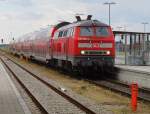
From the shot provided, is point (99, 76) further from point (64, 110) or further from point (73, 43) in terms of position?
point (64, 110)

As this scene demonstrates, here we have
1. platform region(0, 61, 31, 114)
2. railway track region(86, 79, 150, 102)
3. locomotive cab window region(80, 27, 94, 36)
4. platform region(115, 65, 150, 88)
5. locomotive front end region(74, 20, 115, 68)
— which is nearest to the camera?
platform region(0, 61, 31, 114)

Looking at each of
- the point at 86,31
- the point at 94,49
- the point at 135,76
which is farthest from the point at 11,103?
the point at 86,31

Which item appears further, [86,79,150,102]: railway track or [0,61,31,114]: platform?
[86,79,150,102]: railway track

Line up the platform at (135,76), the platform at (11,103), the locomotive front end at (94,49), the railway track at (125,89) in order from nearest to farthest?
the platform at (11,103) → the railway track at (125,89) → the platform at (135,76) → the locomotive front end at (94,49)

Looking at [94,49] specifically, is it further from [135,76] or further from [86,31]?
[135,76]

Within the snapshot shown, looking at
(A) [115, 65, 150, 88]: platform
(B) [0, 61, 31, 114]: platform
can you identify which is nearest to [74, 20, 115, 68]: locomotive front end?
(A) [115, 65, 150, 88]: platform

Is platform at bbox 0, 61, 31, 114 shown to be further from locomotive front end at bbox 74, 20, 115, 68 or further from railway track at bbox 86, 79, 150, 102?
locomotive front end at bbox 74, 20, 115, 68

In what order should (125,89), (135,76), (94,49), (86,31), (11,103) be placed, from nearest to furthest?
(11,103) < (125,89) < (135,76) < (94,49) < (86,31)

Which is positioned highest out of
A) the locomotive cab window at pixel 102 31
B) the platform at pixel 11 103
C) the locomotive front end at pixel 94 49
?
the locomotive cab window at pixel 102 31

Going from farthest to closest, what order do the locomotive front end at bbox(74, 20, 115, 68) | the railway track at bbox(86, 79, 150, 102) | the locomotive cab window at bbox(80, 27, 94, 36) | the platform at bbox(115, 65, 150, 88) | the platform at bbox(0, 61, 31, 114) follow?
the locomotive cab window at bbox(80, 27, 94, 36), the locomotive front end at bbox(74, 20, 115, 68), the platform at bbox(115, 65, 150, 88), the railway track at bbox(86, 79, 150, 102), the platform at bbox(0, 61, 31, 114)

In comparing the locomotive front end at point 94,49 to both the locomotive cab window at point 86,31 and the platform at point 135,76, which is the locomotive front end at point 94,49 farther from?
the platform at point 135,76

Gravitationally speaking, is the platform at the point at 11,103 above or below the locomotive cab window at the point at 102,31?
below

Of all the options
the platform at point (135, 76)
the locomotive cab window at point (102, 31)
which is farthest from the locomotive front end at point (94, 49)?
the platform at point (135, 76)

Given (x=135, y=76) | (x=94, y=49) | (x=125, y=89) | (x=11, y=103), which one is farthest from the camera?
(x=94, y=49)
